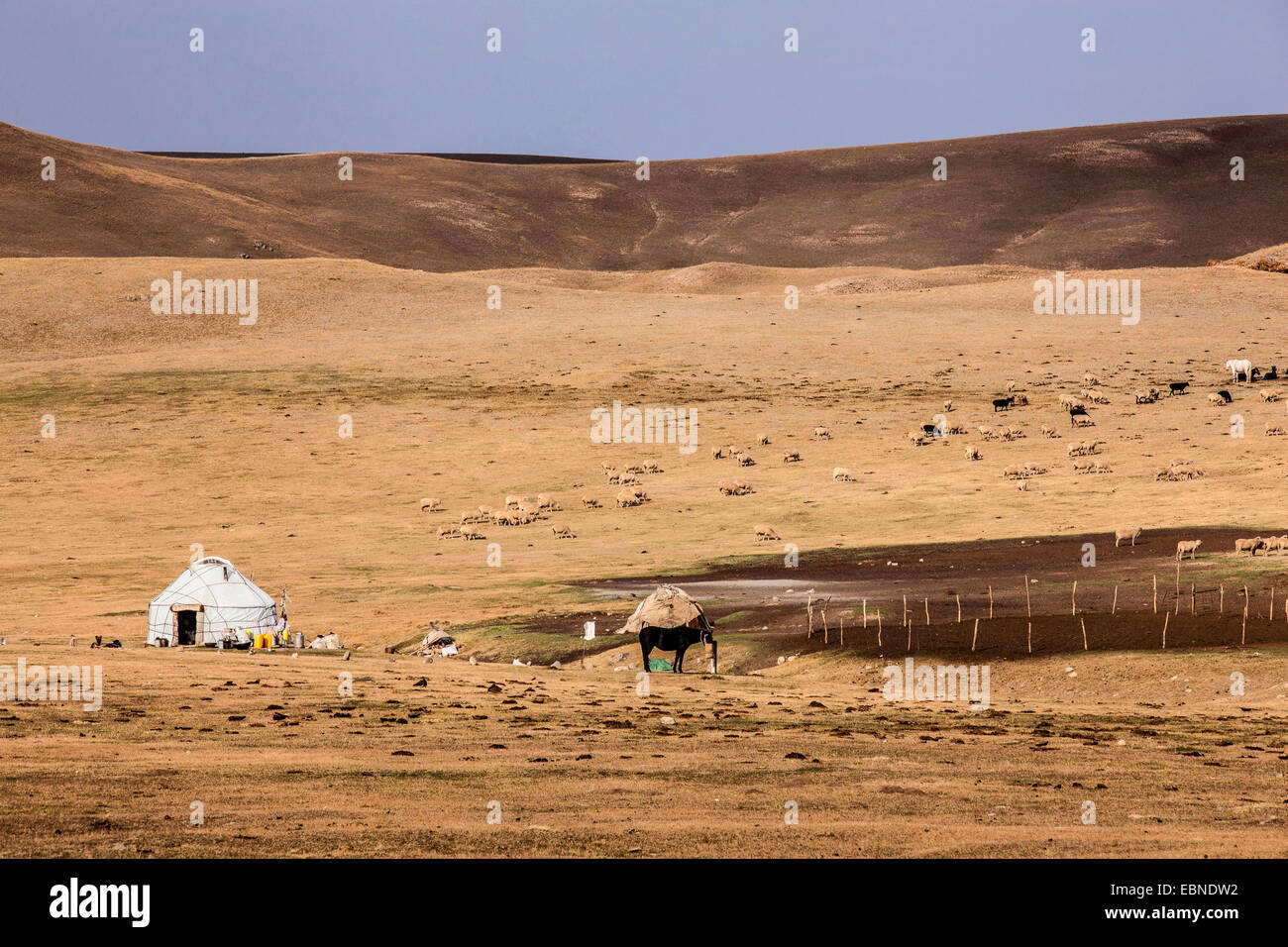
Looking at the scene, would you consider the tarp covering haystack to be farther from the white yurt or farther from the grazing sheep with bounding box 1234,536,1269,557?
the grazing sheep with bounding box 1234,536,1269,557

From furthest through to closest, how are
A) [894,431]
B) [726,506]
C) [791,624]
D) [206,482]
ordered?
[894,431]
[206,482]
[726,506]
[791,624]

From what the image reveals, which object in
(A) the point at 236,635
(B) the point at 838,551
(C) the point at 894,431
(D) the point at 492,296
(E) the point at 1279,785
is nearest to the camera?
(E) the point at 1279,785

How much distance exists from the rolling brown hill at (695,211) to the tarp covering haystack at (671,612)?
12166 centimetres

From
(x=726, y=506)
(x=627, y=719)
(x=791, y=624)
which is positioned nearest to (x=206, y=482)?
(x=726, y=506)

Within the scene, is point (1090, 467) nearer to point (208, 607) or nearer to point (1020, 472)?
point (1020, 472)

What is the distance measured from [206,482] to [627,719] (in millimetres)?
42430

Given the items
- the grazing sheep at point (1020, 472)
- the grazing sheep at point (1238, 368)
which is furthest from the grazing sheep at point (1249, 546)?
the grazing sheep at point (1238, 368)

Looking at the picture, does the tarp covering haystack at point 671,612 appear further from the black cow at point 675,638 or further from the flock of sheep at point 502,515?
the flock of sheep at point 502,515

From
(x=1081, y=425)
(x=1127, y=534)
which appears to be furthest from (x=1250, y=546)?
(x=1081, y=425)

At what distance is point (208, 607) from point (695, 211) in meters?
160

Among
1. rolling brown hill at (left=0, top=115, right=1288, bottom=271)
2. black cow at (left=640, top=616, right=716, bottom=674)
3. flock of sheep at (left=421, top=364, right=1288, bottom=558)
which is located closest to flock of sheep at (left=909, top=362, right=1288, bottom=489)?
flock of sheep at (left=421, top=364, right=1288, bottom=558)

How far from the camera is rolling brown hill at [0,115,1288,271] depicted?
154 metres

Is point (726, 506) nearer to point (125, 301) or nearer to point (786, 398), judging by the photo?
point (786, 398)

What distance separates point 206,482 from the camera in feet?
200
